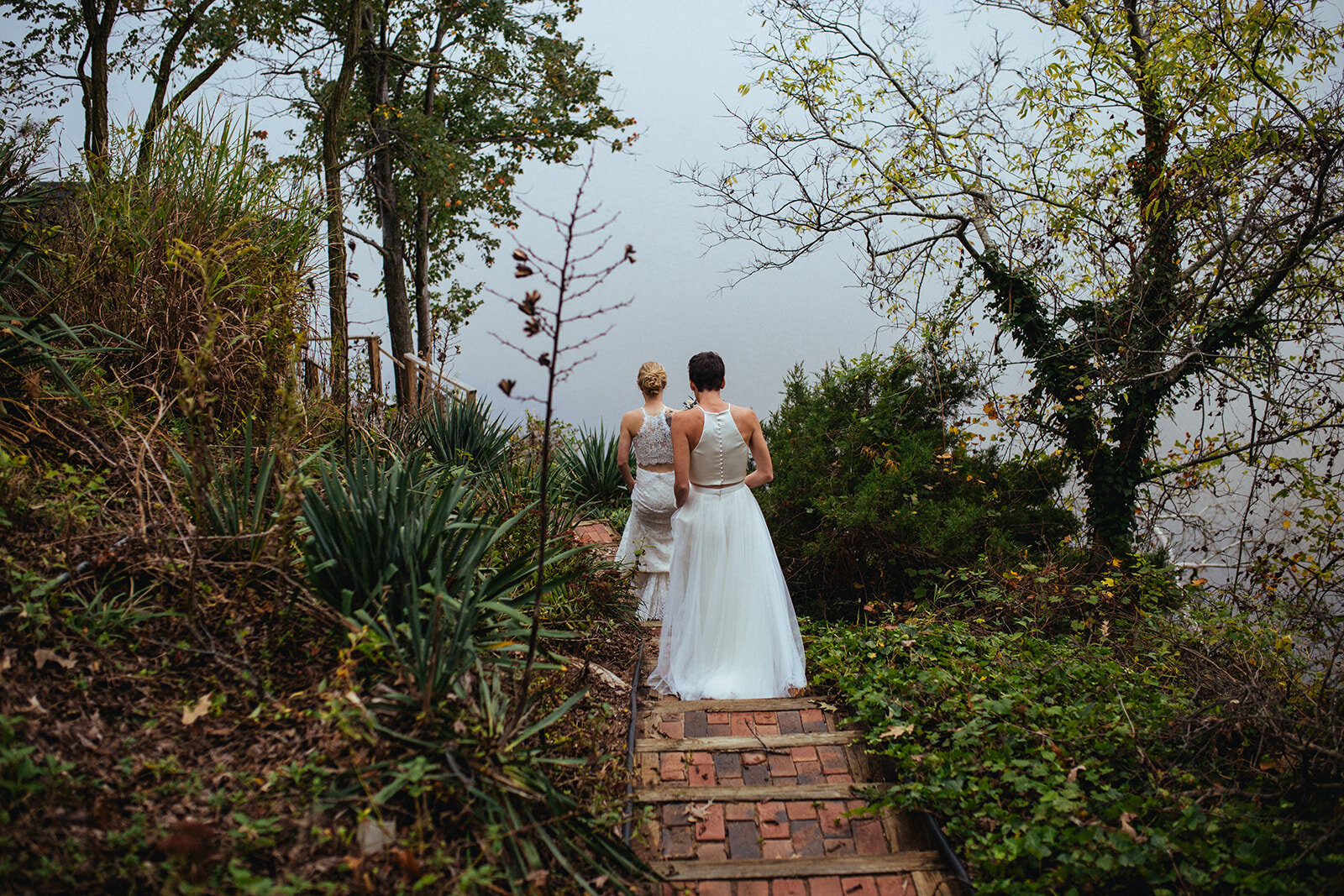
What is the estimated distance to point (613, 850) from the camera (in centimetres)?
331

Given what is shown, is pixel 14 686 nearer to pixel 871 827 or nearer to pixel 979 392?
pixel 871 827

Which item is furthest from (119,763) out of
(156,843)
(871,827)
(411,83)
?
(411,83)

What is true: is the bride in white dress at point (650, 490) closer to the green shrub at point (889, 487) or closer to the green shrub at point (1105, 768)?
the green shrub at point (889, 487)

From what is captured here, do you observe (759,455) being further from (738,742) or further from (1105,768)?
(1105,768)

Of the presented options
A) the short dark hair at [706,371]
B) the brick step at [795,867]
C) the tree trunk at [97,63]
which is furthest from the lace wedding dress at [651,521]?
the tree trunk at [97,63]

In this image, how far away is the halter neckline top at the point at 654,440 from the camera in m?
6.78

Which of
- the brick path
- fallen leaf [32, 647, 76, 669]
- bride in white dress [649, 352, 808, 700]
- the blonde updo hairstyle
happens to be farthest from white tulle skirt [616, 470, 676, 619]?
fallen leaf [32, 647, 76, 669]

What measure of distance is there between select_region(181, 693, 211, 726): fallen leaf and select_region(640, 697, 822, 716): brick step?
2.35 metres

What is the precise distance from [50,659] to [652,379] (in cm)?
450

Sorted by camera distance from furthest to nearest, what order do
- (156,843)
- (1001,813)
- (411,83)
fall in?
(411,83)
(1001,813)
(156,843)

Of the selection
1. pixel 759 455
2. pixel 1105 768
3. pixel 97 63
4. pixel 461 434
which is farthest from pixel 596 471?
pixel 97 63

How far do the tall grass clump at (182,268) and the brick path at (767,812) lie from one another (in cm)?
341

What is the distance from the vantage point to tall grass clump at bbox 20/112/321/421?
5547 mm

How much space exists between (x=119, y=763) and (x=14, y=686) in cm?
60
